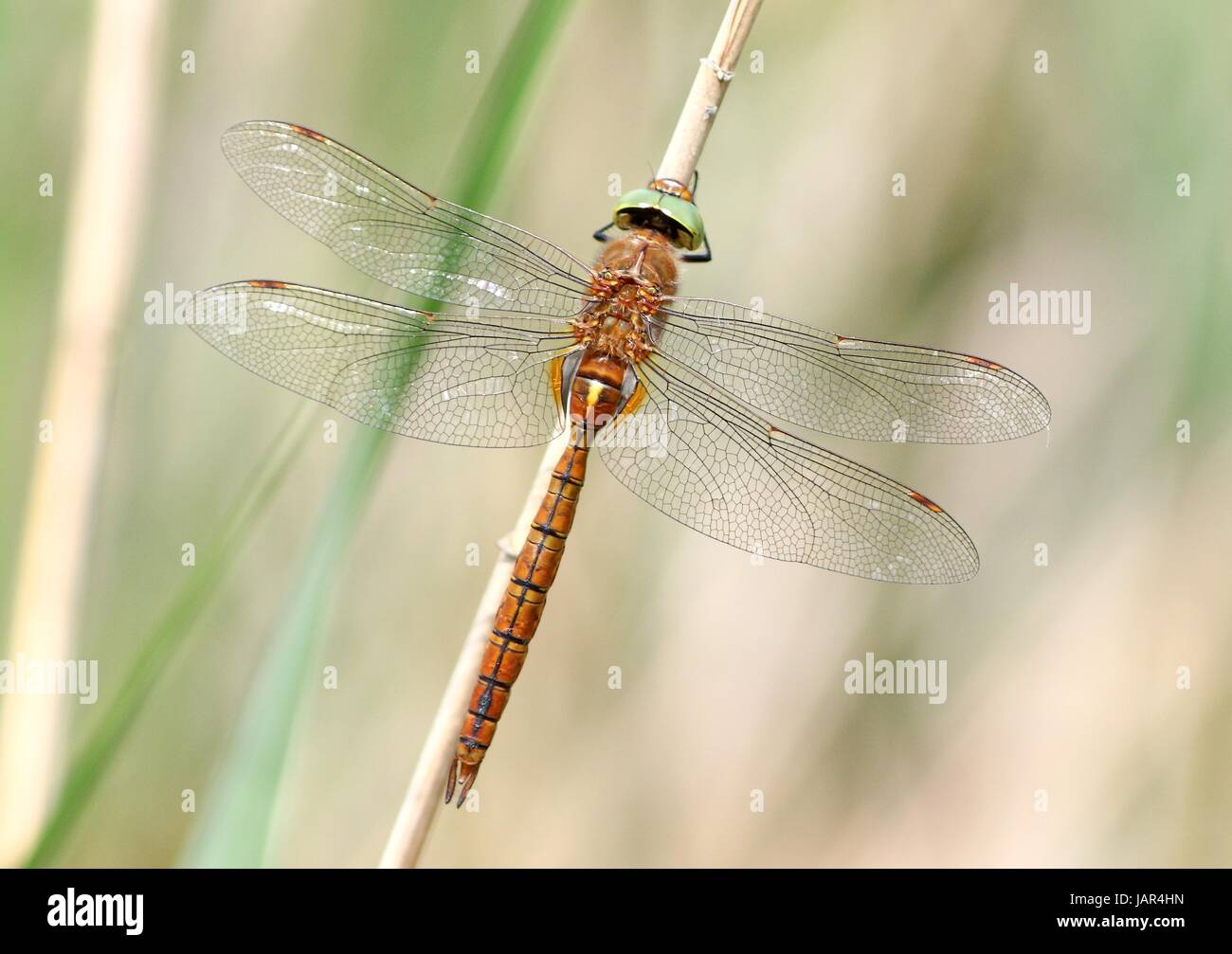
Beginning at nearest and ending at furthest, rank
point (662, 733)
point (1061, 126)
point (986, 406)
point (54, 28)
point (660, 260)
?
point (986, 406) < point (660, 260) < point (54, 28) < point (1061, 126) < point (662, 733)

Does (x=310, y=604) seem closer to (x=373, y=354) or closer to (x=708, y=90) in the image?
(x=373, y=354)

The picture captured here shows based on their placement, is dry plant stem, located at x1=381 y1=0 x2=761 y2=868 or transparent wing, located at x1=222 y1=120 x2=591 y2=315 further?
transparent wing, located at x1=222 y1=120 x2=591 y2=315

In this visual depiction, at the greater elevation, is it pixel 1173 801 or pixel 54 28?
pixel 54 28

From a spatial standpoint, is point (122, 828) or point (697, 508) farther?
point (122, 828)

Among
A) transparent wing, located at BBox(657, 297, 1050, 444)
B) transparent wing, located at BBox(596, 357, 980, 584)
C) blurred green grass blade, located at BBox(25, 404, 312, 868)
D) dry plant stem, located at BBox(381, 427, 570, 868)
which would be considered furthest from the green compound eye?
blurred green grass blade, located at BBox(25, 404, 312, 868)

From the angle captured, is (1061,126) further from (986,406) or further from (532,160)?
(532,160)

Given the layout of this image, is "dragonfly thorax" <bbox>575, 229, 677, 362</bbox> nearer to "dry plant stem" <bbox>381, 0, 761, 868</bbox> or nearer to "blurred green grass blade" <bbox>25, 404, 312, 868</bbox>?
"dry plant stem" <bbox>381, 0, 761, 868</bbox>

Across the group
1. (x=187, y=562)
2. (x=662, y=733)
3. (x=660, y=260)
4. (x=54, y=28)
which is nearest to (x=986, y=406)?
(x=660, y=260)
